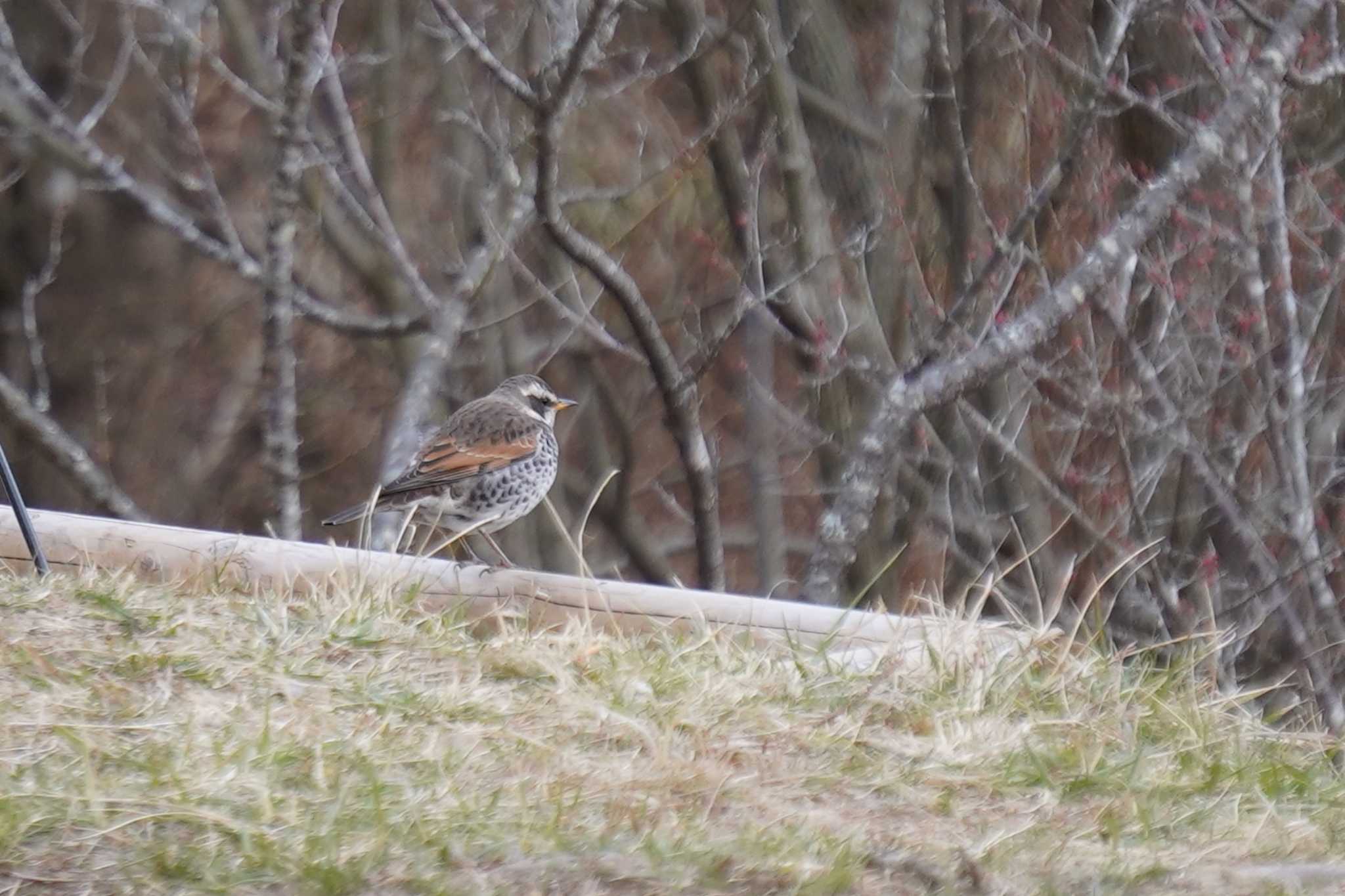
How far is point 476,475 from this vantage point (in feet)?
19.7

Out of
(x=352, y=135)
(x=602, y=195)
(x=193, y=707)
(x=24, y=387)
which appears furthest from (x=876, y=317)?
(x=193, y=707)

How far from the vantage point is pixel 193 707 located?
342cm

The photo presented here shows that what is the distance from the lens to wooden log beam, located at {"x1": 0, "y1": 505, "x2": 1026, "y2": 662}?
440cm

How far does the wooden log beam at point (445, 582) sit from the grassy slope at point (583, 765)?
171 millimetres

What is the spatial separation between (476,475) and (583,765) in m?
2.85

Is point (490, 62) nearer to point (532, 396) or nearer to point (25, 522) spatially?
point (532, 396)

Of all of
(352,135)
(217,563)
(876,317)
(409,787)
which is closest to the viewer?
(409,787)

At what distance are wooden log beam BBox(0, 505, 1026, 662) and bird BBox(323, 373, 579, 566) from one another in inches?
47.8

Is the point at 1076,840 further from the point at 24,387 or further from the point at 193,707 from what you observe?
the point at 24,387

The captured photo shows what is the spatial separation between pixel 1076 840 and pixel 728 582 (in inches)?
326

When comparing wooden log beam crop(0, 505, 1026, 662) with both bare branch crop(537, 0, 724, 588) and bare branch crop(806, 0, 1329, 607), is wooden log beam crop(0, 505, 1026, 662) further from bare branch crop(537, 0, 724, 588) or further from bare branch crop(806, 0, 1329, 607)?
bare branch crop(806, 0, 1329, 607)

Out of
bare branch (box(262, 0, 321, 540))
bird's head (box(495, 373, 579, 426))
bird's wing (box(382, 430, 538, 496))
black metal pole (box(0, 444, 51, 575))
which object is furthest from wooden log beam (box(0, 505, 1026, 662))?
bare branch (box(262, 0, 321, 540))

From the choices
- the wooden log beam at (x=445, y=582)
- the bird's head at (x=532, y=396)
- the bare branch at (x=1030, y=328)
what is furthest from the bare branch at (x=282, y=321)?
the wooden log beam at (x=445, y=582)

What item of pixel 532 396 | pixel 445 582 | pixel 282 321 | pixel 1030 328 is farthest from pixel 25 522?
pixel 1030 328
